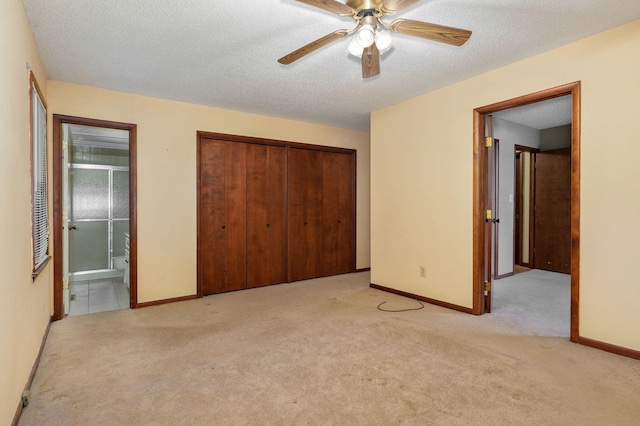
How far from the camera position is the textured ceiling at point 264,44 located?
2.14m

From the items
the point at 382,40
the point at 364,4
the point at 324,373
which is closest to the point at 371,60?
the point at 382,40

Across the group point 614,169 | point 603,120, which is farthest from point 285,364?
point 603,120

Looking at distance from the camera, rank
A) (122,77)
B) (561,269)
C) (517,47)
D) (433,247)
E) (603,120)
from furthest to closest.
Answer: (561,269) < (433,247) < (122,77) < (517,47) < (603,120)

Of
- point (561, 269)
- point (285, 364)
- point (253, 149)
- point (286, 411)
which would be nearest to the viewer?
point (286, 411)

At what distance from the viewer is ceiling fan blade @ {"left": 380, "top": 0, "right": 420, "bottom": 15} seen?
1.65 meters

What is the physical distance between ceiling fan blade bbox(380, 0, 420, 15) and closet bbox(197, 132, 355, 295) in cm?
300

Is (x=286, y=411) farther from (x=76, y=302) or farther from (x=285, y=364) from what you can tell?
(x=76, y=302)

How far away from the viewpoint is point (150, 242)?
3.81 meters

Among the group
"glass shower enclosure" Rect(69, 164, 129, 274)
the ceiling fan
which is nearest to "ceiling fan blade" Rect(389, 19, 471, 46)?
the ceiling fan

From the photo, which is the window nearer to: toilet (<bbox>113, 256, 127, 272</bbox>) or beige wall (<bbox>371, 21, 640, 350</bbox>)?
toilet (<bbox>113, 256, 127, 272</bbox>)

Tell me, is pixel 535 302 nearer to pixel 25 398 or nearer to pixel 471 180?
pixel 471 180

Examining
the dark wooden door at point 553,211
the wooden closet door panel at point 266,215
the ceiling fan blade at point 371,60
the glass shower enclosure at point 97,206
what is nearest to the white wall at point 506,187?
the dark wooden door at point 553,211

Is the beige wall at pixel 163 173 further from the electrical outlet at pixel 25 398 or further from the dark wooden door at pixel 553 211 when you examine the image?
the dark wooden door at pixel 553 211

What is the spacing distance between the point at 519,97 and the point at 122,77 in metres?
3.67
